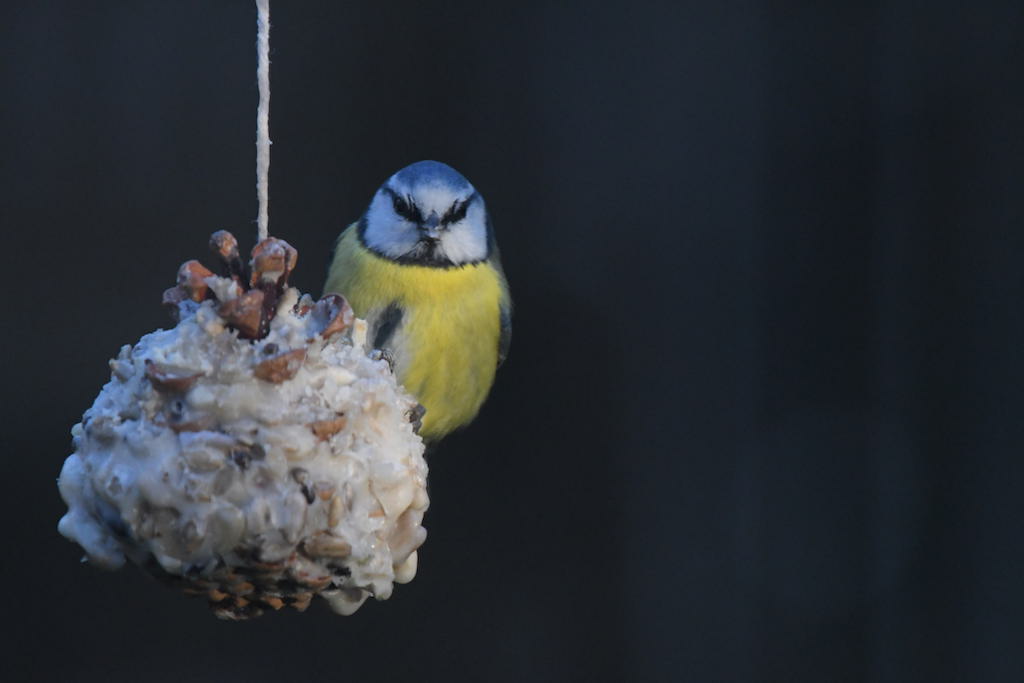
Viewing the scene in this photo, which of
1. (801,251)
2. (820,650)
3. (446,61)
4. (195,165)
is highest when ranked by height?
(446,61)

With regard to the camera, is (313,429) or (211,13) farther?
(211,13)

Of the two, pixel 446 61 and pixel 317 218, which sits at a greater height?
pixel 446 61

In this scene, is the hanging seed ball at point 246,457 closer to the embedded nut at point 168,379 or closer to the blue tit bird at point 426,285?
the embedded nut at point 168,379

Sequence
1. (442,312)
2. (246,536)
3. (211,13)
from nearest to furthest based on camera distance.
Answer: (246,536), (442,312), (211,13)

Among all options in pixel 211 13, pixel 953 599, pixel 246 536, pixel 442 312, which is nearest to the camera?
pixel 246 536

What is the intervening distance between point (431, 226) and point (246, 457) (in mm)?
405

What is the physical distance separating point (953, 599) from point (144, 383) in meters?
1.23

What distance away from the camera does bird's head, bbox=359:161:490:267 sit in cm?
90

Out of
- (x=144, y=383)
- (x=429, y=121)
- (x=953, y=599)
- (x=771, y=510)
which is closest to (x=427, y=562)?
(x=771, y=510)

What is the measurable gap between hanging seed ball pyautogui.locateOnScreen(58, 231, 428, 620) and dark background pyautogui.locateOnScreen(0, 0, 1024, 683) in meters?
0.80

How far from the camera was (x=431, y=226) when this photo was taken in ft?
2.97

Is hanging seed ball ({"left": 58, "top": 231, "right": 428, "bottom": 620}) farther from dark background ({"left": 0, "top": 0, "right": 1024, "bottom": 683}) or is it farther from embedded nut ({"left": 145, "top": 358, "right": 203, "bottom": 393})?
dark background ({"left": 0, "top": 0, "right": 1024, "bottom": 683})

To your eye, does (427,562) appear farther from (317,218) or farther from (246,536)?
(246,536)

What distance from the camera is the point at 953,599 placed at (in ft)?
4.83
